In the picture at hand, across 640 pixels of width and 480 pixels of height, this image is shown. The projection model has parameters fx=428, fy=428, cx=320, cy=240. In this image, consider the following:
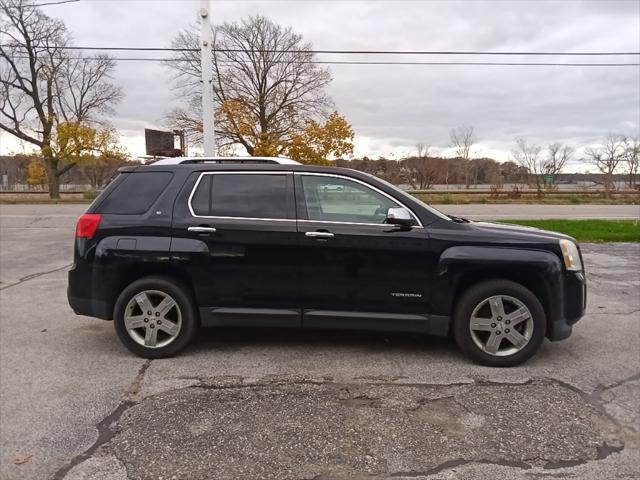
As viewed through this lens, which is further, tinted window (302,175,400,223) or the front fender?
tinted window (302,175,400,223)

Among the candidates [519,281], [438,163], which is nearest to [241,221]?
[519,281]

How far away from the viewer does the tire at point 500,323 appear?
3631 millimetres

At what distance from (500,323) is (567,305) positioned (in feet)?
1.98

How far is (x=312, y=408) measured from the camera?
9.85 ft

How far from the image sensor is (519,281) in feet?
12.3

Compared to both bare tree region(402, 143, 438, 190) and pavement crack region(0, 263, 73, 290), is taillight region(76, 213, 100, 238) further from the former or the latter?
bare tree region(402, 143, 438, 190)

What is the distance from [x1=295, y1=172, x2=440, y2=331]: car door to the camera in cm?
370

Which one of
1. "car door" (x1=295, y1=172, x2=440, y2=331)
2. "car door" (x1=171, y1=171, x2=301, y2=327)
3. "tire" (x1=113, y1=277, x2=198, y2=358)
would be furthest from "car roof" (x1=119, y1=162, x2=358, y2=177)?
"tire" (x1=113, y1=277, x2=198, y2=358)

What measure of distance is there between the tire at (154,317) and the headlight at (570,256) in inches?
130

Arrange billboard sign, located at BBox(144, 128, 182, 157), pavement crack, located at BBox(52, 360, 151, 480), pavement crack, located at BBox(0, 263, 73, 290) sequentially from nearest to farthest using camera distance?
1. pavement crack, located at BBox(52, 360, 151, 480)
2. pavement crack, located at BBox(0, 263, 73, 290)
3. billboard sign, located at BBox(144, 128, 182, 157)

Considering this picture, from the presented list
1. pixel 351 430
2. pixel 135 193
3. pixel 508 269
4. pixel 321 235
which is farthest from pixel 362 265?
pixel 135 193

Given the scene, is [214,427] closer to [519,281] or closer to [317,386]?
[317,386]

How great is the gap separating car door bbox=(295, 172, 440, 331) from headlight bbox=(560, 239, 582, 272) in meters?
1.18

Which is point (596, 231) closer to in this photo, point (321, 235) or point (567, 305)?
point (567, 305)
